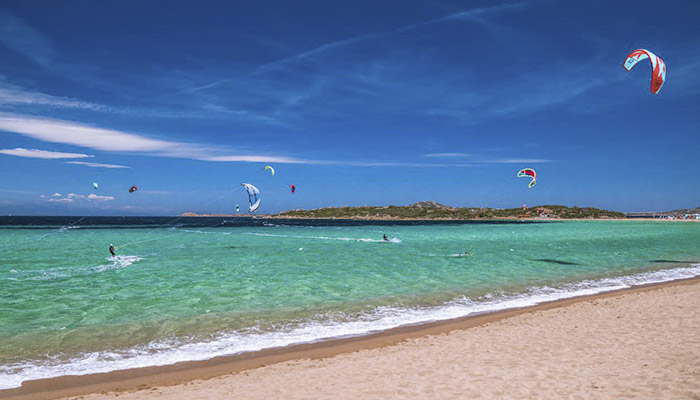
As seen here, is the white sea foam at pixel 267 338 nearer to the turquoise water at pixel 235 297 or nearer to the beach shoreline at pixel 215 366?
the turquoise water at pixel 235 297

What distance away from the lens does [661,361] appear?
715 cm

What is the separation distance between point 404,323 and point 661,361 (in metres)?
6.08

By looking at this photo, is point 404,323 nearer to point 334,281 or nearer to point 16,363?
point 334,281

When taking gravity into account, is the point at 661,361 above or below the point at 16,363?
above

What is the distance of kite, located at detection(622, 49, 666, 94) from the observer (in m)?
19.7

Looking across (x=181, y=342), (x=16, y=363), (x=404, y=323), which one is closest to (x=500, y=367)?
(x=404, y=323)

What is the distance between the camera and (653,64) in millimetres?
20547

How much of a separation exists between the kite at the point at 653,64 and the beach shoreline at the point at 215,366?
16.4 meters

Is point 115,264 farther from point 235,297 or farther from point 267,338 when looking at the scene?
point 267,338

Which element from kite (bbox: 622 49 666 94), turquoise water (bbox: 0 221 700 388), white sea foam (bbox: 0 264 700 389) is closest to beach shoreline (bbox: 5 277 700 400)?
white sea foam (bbox: 0 264 700 389)

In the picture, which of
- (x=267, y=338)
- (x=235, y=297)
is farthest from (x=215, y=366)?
(x=235, y=297)

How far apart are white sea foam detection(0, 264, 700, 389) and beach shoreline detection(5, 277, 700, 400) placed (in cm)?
31

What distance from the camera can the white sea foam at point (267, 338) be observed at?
8109 millimetres

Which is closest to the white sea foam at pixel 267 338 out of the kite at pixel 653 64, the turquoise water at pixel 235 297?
the turquoise water at pixel 235 297
